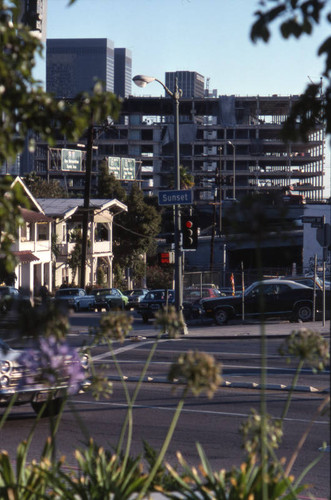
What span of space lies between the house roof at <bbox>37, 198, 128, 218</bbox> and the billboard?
41.6 ft

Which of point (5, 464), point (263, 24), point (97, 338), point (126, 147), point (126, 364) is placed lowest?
point (126, 364)

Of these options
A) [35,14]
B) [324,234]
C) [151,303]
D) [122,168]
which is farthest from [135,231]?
[35,14]

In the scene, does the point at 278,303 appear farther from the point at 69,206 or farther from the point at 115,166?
the point at 115,166

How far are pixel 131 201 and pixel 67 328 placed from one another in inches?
2394

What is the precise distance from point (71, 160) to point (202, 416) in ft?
209

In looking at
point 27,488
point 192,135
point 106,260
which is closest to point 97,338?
point 27,488

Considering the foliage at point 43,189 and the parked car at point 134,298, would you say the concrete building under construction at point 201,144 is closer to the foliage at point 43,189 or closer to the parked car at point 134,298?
the foliage at point 43,189

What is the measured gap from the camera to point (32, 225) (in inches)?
2124

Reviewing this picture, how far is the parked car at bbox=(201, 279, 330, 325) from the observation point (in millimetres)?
30938

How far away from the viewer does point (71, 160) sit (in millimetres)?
75562

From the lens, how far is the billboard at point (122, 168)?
3024 inches

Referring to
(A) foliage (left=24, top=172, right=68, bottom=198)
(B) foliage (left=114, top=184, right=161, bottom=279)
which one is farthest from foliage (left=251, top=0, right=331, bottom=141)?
(A) foliage (left=24, top=172, right=68, bottom=198)

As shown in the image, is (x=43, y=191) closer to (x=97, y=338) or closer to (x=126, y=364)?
(x=126, y=364)

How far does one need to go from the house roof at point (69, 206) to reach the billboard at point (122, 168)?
12.7 meters
